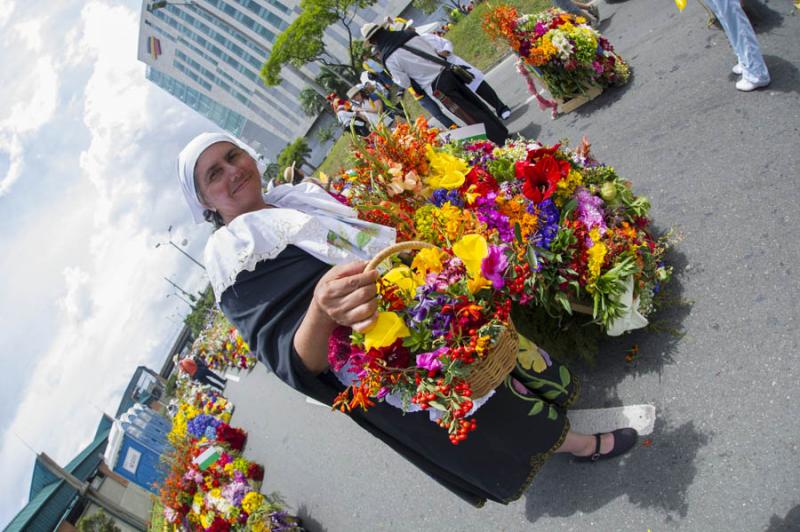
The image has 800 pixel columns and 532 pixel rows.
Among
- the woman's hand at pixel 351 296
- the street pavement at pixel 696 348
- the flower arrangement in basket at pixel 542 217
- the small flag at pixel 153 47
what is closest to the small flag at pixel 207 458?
the street pavement at pixel 696 348

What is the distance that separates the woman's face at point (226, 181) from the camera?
2.47 meters

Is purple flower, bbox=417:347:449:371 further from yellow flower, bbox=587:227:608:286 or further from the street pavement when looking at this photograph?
the street pavement

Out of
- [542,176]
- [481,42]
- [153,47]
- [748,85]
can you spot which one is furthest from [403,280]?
[153,47]

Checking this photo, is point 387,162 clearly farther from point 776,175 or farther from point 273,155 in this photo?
point 273,155

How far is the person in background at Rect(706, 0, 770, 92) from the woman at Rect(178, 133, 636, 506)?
2.90 m

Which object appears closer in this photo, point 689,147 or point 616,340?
point 616,340

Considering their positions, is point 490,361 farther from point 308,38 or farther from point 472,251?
point 308,38

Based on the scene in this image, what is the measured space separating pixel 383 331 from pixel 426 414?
76 centimetres

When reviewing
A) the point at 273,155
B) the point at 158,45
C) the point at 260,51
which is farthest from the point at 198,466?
the point at 158,45

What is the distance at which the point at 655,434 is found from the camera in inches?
108

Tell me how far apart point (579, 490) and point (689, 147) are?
2787 mm

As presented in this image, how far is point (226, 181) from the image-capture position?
2473 millimetres

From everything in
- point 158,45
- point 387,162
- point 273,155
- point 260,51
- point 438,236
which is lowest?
point 273,155

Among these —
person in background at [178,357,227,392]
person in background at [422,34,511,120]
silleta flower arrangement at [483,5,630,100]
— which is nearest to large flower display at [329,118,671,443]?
silleta flower arrangement at [483,5,630,100]
